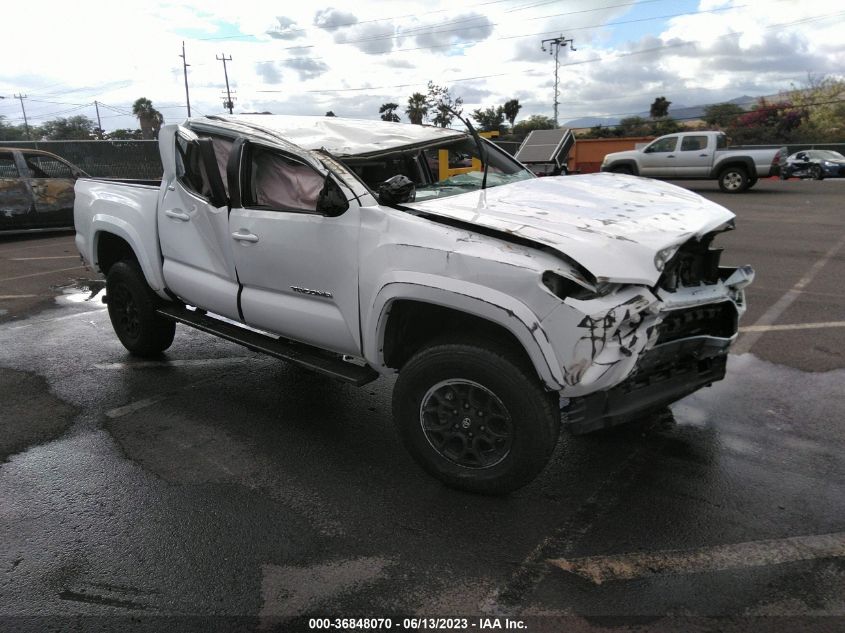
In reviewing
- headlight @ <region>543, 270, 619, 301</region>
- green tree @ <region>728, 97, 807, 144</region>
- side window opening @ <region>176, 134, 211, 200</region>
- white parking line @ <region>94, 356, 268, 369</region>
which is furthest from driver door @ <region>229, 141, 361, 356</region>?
green tree @ <region>728, 97, 807, 144</region>

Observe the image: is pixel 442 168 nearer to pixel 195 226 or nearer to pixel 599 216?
pixel 599 216

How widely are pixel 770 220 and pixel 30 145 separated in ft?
56.4

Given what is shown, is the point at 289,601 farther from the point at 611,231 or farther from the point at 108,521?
the point at 611,231

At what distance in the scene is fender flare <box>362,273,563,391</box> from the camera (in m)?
2.71

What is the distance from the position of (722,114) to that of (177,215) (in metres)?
61.4

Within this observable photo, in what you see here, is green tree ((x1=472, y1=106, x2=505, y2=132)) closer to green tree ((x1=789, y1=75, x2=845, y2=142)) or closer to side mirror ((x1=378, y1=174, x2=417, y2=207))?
green tree ((x1=789, y1=75, x2=845, y2=142))

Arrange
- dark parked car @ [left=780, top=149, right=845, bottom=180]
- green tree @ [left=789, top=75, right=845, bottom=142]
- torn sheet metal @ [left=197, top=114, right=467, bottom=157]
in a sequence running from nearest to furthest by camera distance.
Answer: torn sheet metal @ [left=197, top=114, right=467, bottom=157] → dark parked car @ [left=780, top=149, right=845, bottom=180] → green tree @ [left=789, top=75, right=845, bottom=142]

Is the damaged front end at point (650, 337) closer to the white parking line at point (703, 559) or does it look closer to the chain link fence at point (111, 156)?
the white parking line at point (703, 559)

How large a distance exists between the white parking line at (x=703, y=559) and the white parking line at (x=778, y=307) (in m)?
2.75

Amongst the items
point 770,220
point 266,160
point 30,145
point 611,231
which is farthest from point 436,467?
point 30,145

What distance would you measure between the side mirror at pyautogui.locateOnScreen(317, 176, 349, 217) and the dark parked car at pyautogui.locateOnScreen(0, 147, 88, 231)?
11481 mm

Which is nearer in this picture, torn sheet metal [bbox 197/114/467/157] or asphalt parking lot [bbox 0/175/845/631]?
asphalt parking lot [bbox 0/175/845/631]

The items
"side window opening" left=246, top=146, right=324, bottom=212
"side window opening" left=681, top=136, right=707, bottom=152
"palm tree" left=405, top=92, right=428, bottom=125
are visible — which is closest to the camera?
"side window opening" left=246, top=146, right=324, bottom=212

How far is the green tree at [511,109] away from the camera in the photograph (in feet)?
231
